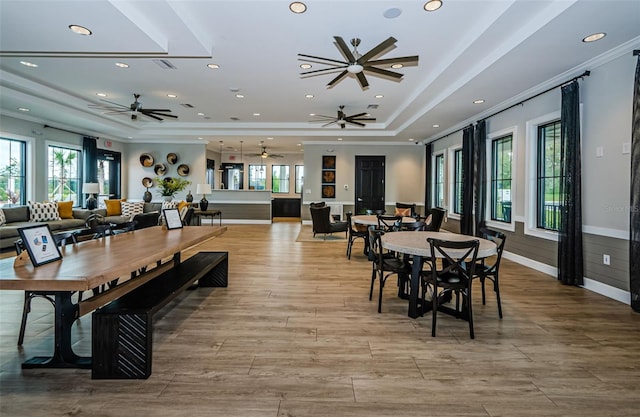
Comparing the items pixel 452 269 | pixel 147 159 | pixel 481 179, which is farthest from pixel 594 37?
pixel 147 159

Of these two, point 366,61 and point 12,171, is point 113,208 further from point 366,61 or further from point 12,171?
point 366,61

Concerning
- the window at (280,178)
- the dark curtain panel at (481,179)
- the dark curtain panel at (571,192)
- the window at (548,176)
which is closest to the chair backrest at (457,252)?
the dark curtain panel at (571,192)

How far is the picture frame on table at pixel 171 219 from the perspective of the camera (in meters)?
4.02

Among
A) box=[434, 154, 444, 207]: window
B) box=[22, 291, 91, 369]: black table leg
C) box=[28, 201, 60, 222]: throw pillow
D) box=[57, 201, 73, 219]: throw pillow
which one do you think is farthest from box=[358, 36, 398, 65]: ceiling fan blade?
box=[57, 201, 73, 219]: throw pillow

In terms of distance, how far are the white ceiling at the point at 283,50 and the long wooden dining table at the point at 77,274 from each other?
2155 mm

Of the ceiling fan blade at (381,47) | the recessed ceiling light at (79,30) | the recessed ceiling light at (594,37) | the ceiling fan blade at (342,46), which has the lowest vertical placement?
the ceiling fan blade at (381,47)

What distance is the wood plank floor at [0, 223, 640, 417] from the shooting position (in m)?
1.95

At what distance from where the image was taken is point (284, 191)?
15.0 metres

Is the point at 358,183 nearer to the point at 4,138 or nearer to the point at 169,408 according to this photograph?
the point at 4,138

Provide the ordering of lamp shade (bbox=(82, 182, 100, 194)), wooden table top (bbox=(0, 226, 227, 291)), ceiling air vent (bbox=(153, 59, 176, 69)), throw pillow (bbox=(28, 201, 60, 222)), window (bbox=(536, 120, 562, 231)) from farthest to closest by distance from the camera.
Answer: lamp shade (bbox=(82, 182, 100, 194)) < throw pillow (bbox=(28, 201, 60, 222)) < window (bbox=(536, 120, 562, 231)) < ceiling air vent (bbox=(153, 59, 176, 69)) < wooden table top (bbox=(0, 226, 227, 291))

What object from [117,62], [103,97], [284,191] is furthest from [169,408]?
[284,191]

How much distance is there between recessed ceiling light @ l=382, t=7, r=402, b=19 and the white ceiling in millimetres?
53

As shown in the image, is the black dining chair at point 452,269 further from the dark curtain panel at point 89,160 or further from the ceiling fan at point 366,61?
the dark curtain panel at point 89,160

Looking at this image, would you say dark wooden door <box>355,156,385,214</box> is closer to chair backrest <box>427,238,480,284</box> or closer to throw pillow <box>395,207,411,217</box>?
throw pillow <box>395,207,411,217</box>
